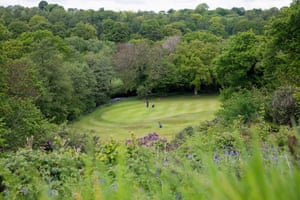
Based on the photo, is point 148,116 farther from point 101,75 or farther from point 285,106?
point 285,106

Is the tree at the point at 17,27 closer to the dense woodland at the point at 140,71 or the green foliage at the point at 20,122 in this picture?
the dense woodland at the point at 140,71

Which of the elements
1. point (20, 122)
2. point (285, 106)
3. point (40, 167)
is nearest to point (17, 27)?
point (20, 122)

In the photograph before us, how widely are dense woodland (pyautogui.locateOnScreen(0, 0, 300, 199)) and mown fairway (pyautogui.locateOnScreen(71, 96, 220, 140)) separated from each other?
68.0 inches

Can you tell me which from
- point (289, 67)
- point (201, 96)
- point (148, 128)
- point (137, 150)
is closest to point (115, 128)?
point (148, 128)

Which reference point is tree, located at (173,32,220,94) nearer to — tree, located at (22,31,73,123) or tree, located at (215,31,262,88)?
tree, located at (215,31,262,88)

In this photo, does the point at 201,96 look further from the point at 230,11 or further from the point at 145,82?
the point at 230,11

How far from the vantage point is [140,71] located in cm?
5444

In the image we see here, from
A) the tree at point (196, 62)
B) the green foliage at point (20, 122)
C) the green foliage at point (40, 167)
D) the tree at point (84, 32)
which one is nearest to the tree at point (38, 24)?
the tree at point (84, 32)

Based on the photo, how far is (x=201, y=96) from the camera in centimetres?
5291

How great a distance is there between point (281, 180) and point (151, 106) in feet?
150

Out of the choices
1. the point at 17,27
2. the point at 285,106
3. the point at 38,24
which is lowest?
the point at 285,106

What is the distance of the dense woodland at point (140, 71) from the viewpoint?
18797 millimetres

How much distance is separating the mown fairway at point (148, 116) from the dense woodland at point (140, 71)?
1.73 metres

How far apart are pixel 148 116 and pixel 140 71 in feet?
48.4
